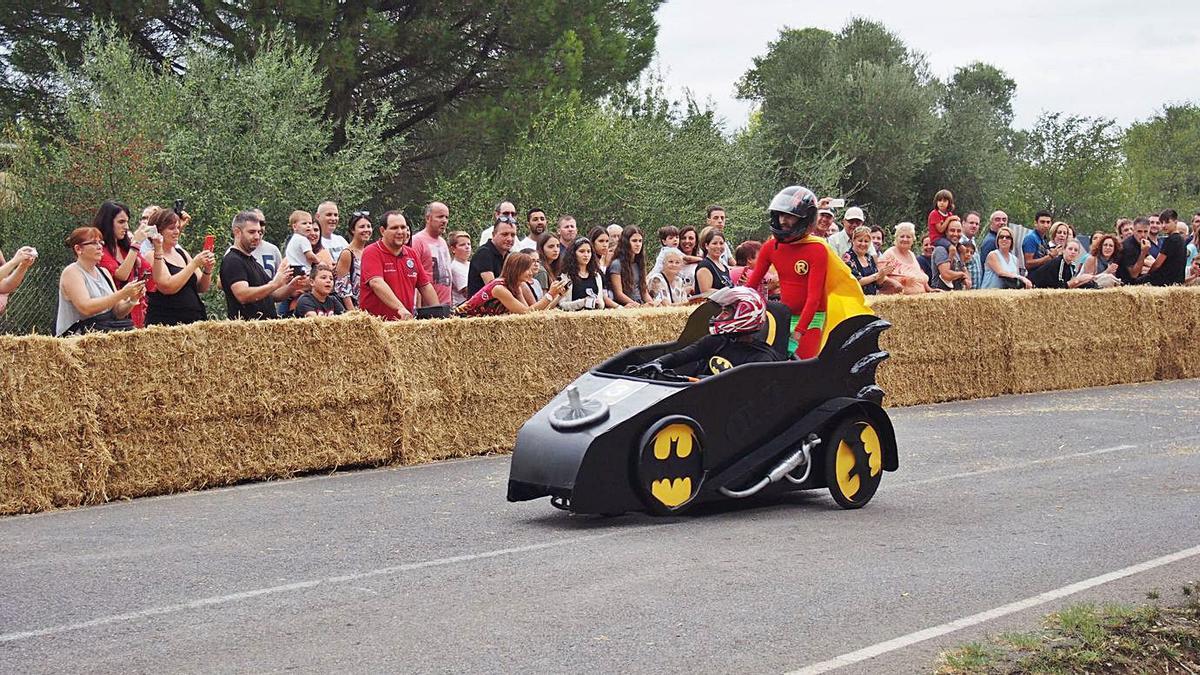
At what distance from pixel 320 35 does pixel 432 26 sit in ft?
7.29

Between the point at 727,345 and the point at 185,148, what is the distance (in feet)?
57.6

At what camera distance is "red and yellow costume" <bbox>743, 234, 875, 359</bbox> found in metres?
10.3

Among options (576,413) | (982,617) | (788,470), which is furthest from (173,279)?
(982,617)

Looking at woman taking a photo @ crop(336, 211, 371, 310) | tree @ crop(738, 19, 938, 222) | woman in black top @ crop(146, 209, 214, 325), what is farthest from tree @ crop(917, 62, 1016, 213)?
woman in black top @ crop(146, 209, 214, 325)

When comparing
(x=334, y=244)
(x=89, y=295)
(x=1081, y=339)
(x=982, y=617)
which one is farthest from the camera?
(x=1081, y=339)

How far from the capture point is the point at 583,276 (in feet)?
51.6

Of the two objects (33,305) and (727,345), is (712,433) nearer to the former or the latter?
(727,345)

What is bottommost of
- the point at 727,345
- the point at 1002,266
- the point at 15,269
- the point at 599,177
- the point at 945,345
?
the point at 945,345

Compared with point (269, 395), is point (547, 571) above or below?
below

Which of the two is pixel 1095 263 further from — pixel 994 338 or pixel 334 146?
pixel 334 146

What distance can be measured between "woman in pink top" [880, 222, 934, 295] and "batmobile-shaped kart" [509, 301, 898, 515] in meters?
9.36

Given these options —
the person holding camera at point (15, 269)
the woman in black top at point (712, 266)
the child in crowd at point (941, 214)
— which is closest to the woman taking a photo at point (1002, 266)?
the child in crowd at point (941, 214)

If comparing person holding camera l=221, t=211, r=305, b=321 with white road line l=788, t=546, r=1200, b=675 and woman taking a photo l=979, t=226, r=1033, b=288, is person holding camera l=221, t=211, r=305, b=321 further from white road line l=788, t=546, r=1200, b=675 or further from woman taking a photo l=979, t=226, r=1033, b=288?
woman taking a photo l=979, t=226, r=1033, b=288

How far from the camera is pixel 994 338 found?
19.5 m
